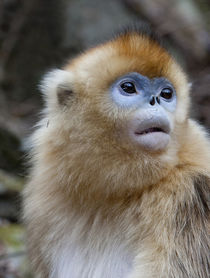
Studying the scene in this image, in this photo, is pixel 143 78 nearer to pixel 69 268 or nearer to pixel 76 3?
pixel 69 268

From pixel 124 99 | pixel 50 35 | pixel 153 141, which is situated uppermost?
pixel 124 99


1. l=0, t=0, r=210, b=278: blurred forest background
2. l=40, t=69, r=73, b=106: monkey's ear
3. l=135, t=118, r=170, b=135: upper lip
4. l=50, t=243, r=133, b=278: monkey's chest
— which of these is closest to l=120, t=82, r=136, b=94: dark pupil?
l=135, t=118, r=170, b=135: upper lip

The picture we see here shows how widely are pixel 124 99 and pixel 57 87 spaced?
0.46 metres

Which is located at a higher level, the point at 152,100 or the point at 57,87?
the point at 152,100

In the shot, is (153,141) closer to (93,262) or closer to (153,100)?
(153,100)

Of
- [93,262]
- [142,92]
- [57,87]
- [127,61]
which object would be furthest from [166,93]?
[93,262]

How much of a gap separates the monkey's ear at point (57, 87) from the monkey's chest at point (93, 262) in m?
0.87

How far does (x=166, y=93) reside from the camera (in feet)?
10.5

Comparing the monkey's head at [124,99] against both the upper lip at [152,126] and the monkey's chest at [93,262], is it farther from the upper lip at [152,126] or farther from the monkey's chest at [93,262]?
the monkey's chest at [93,262]

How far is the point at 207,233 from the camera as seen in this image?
2.96 metres

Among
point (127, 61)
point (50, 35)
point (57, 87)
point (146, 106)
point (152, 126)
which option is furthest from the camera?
point (50, 35)

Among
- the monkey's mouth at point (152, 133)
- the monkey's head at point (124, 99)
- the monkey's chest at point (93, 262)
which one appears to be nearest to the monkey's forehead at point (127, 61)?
the monkey's head at point (124, 99)

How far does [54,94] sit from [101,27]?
584 centimetres

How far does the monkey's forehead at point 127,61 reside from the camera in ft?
10.4
